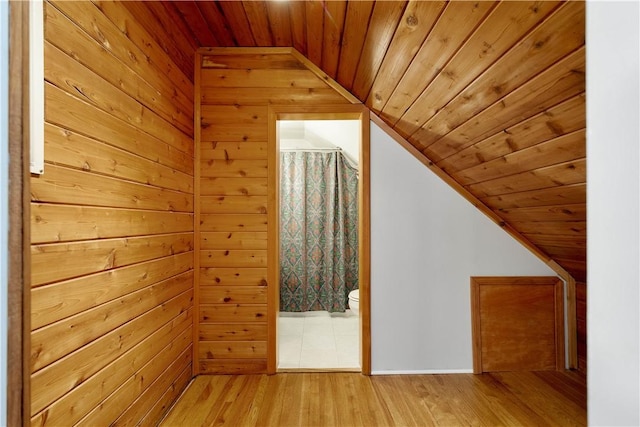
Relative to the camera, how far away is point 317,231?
379 centimetres

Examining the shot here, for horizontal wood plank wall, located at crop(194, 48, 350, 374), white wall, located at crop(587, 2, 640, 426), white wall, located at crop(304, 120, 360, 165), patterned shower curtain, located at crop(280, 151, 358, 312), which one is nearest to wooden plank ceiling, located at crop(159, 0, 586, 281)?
horizontal wood plank wall, located at crop(194, 48, 350, 374)

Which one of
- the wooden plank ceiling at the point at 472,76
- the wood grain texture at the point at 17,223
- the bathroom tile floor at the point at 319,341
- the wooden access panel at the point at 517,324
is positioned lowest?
the bathroom tile floor at the point at 319,341

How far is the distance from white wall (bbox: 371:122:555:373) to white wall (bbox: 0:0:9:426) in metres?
1.94

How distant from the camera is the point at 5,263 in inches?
27.7

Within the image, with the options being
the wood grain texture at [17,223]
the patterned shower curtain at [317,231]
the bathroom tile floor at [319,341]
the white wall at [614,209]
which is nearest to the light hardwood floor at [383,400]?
the bathroom tile floor at [319,341]

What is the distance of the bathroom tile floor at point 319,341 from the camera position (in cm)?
251

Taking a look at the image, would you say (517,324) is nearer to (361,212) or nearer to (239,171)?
(361,212)

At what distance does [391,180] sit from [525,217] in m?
0.89

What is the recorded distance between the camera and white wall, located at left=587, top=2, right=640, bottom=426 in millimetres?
427

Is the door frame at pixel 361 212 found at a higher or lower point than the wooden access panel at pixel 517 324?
higher

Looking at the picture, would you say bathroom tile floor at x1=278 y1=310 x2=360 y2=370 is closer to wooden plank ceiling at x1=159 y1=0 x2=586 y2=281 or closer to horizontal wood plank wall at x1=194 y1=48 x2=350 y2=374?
horizontal wood plank wall at x1=194 y1=48 x2=350 y2=374

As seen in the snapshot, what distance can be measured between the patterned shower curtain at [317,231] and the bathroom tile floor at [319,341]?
0.46 ft

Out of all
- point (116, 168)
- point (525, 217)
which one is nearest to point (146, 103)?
point (116, 168)

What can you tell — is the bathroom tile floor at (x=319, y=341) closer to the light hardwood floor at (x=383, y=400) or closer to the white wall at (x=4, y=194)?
the light hardwood floor at (x=383, y=400)
